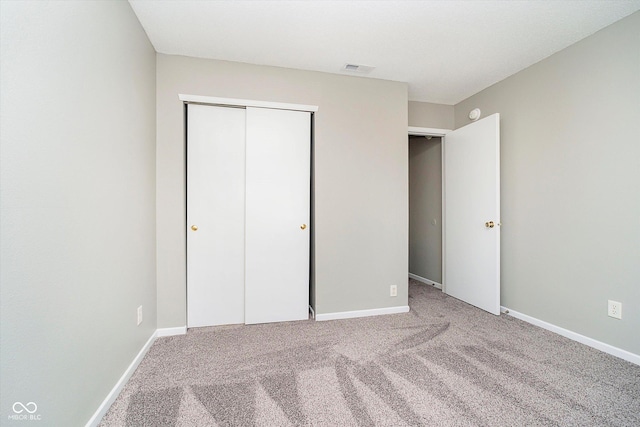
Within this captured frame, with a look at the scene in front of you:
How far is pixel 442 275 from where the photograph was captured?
142 inches

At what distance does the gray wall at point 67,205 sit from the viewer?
0.90 m

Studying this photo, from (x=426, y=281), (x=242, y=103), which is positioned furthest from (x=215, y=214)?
(x=426, y=281)

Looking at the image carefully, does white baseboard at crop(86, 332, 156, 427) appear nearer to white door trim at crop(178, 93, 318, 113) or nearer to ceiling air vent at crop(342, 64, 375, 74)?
white door trim at crop(178, 93, 318, 113)

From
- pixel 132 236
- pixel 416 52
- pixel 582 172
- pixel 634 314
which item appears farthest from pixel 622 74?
pixel 132 236

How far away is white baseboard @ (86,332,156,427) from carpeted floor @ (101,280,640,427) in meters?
0.03

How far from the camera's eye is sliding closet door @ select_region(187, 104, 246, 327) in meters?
2.48

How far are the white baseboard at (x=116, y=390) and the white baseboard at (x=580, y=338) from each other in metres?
3.28

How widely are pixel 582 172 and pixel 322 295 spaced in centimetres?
244

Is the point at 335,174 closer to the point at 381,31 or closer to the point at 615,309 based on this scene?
the point at 381,31

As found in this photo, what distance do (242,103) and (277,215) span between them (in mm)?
1083

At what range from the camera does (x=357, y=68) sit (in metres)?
2.63

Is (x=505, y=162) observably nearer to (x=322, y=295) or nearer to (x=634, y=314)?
(x=634, y=314)

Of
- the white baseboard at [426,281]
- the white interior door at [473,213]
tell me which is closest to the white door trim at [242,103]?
the white interior door at [473,213]

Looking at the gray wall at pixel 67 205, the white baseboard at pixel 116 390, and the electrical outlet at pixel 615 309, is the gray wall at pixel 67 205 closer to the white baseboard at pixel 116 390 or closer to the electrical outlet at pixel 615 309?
the white baseboard at pixel 116 390
